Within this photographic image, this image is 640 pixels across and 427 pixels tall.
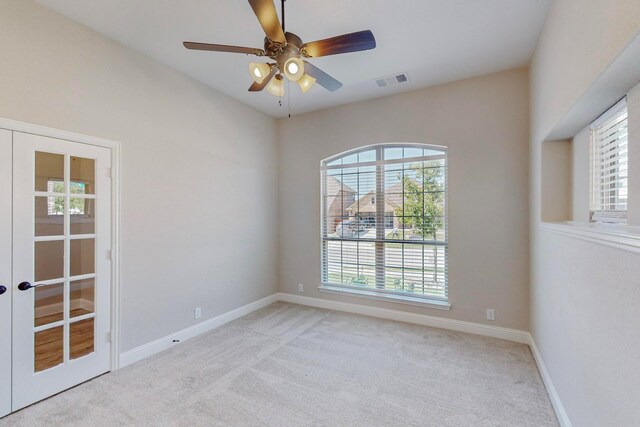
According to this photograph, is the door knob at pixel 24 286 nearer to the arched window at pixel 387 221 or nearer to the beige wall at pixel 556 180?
the arched window at pixel 387 221

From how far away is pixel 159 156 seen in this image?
3164mm

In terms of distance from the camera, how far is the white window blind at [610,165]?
5.40 ft

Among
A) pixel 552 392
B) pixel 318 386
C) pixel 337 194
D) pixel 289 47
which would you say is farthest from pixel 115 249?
pixel 552 392

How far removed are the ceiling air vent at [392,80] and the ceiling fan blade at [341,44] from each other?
1.60 meters

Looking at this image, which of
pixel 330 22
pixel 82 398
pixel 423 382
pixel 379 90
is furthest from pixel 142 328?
pixel 379 90

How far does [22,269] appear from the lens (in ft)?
7.34

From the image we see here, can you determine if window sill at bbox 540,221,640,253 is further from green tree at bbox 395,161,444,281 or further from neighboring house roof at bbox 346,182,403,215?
Answer: neighboring house roof at bbox 346,182,403,215

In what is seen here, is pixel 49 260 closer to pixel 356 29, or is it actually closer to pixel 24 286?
pixel 24 286

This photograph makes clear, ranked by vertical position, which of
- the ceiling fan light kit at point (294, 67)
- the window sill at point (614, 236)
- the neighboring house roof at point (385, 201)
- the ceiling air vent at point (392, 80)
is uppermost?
the ceiling air vent at point (392, 80)

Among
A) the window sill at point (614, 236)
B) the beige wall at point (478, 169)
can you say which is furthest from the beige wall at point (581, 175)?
the beige wall at point (478, 169)

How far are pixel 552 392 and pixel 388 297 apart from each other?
199 cm

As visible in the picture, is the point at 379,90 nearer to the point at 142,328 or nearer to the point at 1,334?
the point at 142,328

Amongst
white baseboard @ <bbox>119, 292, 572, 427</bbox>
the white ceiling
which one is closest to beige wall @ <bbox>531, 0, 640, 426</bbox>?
white baseboard @ <bbox>119, 292, 572, 427</bbox>

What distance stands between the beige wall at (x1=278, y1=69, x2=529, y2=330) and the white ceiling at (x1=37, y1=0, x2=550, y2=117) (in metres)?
0.32
